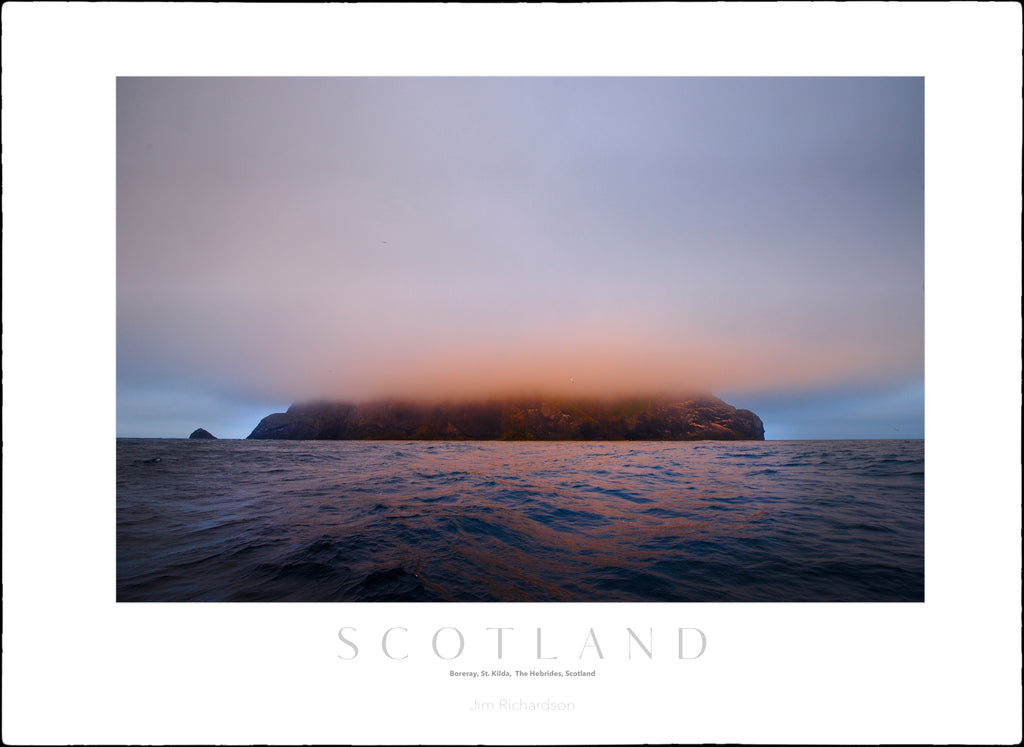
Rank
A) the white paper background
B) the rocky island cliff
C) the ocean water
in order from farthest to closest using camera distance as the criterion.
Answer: the rocky island cliff, the ocean water, the white paper background

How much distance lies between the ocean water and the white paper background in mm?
345

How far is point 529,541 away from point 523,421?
36797mm

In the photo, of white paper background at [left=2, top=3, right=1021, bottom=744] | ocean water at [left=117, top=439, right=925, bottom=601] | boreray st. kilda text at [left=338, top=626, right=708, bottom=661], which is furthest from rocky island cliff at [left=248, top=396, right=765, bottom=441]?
boreray st. kilda text at [left=338, top=626, right=708, bottom=661]

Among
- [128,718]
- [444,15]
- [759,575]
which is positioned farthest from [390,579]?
A: [444,15]

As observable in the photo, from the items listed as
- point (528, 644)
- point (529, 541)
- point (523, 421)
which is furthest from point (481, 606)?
point (523, 421)

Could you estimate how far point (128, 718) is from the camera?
217 centimetres

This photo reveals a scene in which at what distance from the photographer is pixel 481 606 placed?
2.49 m

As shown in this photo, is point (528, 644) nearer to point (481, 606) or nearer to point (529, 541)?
point (481, 606)

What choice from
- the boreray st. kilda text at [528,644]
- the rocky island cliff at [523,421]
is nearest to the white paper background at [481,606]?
the boreray st. kilda text at [528,644]

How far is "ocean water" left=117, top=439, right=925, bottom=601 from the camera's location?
112 inches

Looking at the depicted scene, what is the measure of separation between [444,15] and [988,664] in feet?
20.8

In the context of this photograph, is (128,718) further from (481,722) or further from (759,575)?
(759,575)

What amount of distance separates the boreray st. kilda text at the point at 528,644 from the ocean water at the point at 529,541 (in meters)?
0.35

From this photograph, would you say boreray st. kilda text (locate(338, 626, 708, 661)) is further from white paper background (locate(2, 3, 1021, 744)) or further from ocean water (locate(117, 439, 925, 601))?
ocean water (locate(117, 439, 925, 601))
